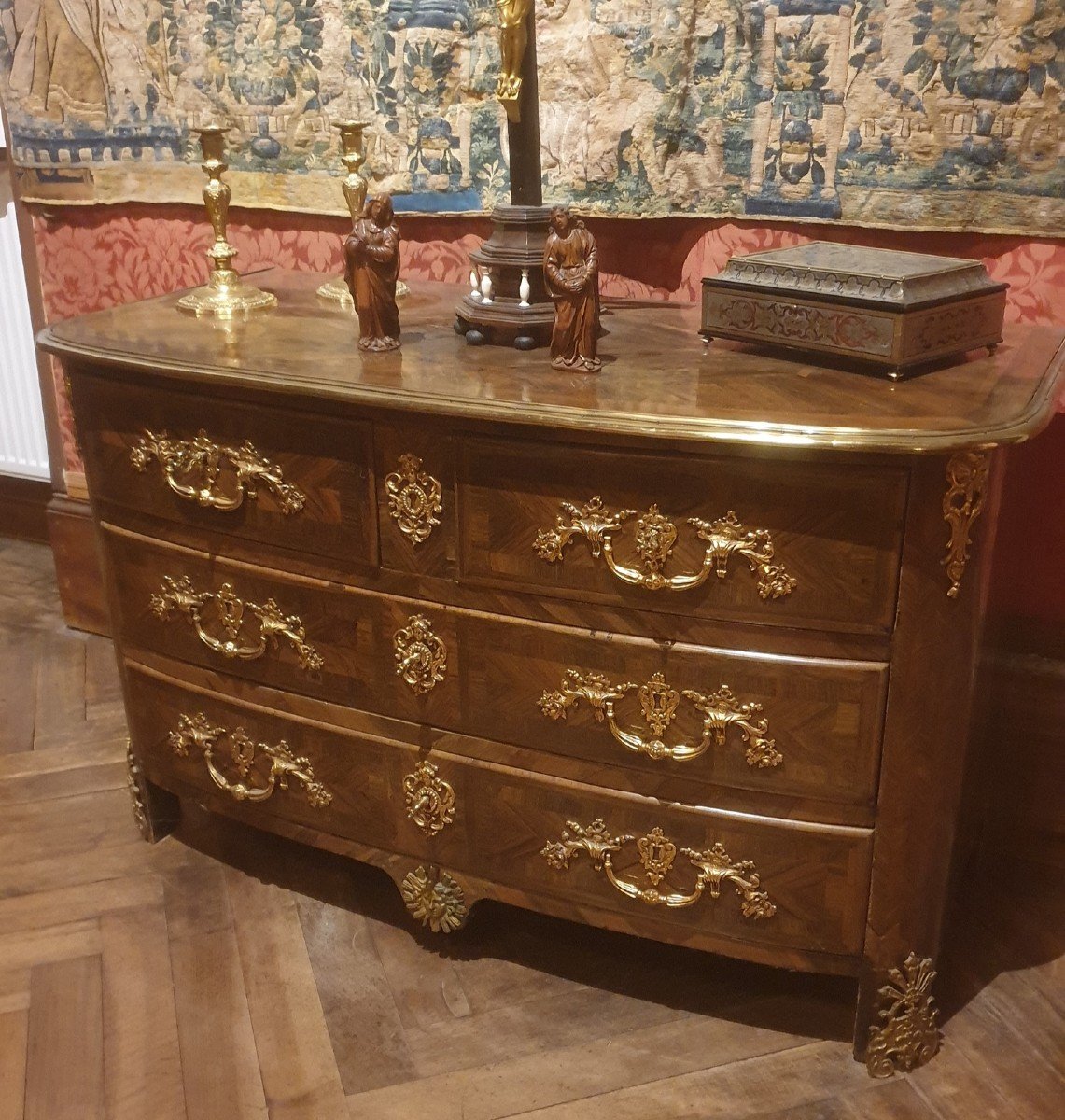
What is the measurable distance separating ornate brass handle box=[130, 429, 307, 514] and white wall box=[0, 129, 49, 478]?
5.27 ft

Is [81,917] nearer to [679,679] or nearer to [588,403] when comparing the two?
[679,679]

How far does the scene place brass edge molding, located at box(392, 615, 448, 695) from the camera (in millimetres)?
1769

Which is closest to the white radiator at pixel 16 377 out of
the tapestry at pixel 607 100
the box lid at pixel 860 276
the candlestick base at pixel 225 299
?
the tapestry at pixel 607 100

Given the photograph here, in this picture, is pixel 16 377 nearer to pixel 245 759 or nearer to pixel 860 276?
pixel 245 759

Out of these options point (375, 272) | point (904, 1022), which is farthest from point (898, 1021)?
point (375, 272)

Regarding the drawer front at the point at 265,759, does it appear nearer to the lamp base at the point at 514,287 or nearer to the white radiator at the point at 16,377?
the lamp base at the point at 514,287

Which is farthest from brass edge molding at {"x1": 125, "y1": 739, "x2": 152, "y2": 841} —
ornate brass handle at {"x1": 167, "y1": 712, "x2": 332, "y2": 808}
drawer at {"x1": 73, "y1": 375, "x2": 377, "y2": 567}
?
drawer at {"x1": 73, "y1": 375, "x2": 377, "y2": 567}

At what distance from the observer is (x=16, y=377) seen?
3398 mm

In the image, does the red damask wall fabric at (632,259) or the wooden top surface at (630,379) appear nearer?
the wooden top surface at (630,379)

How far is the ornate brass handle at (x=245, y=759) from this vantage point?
2000 mm

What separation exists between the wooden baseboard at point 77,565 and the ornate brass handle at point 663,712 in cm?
188

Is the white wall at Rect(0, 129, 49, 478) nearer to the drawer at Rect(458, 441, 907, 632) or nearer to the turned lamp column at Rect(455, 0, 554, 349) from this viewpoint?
the turned lamp column at Rect(455, 0, 554, 349)

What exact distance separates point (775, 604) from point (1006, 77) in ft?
3.26

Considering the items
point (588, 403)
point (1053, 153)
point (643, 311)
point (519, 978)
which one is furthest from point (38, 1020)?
point (1053, 153)
